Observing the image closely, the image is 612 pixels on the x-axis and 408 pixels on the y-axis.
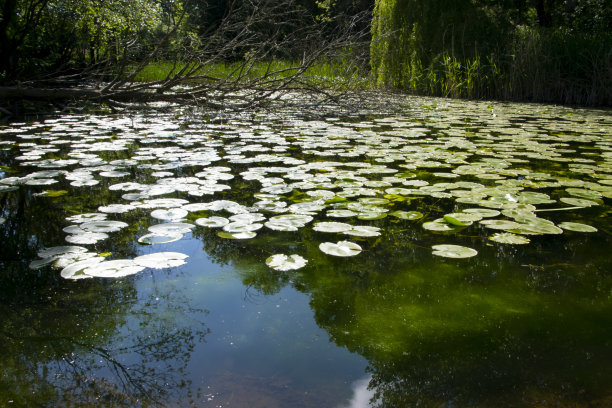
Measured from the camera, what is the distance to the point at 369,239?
173cm

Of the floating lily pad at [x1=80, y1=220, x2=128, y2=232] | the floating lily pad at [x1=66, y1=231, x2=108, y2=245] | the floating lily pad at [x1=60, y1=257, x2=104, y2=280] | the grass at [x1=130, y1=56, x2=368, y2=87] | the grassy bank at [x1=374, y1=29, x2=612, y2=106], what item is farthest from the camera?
the grassy bank at [x1=374, y1=29, x2=612, y2=106]

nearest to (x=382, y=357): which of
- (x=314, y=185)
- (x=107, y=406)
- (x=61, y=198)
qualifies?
(x=107, y=406)

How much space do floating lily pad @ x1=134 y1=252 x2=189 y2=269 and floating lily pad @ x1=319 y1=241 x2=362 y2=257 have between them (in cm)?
48

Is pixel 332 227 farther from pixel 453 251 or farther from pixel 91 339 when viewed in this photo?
pixel 91 339

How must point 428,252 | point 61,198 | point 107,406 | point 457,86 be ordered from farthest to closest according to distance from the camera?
point 457,86 < point 61,198 < point 428,252 < point 107,406

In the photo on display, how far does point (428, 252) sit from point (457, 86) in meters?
6.74

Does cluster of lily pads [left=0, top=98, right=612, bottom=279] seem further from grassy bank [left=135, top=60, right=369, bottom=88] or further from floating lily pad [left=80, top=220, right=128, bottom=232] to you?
grassy bank [left=135, top=60, right=369, bottom=88]

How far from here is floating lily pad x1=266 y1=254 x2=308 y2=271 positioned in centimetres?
146

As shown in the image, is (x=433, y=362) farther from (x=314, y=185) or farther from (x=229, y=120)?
(x=229, y=120)

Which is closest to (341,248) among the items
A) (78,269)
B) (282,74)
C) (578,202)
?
(78,269)

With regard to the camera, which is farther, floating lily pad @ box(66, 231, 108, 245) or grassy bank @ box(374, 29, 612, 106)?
grassy bank @ box(374, 29, 612, 106)

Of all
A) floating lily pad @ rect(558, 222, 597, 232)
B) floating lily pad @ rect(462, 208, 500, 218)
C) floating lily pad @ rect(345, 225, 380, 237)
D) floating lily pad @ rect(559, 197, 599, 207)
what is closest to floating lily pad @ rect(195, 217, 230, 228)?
floating lily pad @ rect(345, 225, 380, 237)

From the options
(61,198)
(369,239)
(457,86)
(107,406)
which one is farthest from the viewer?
(457,86)

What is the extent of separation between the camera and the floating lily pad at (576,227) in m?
1.76
